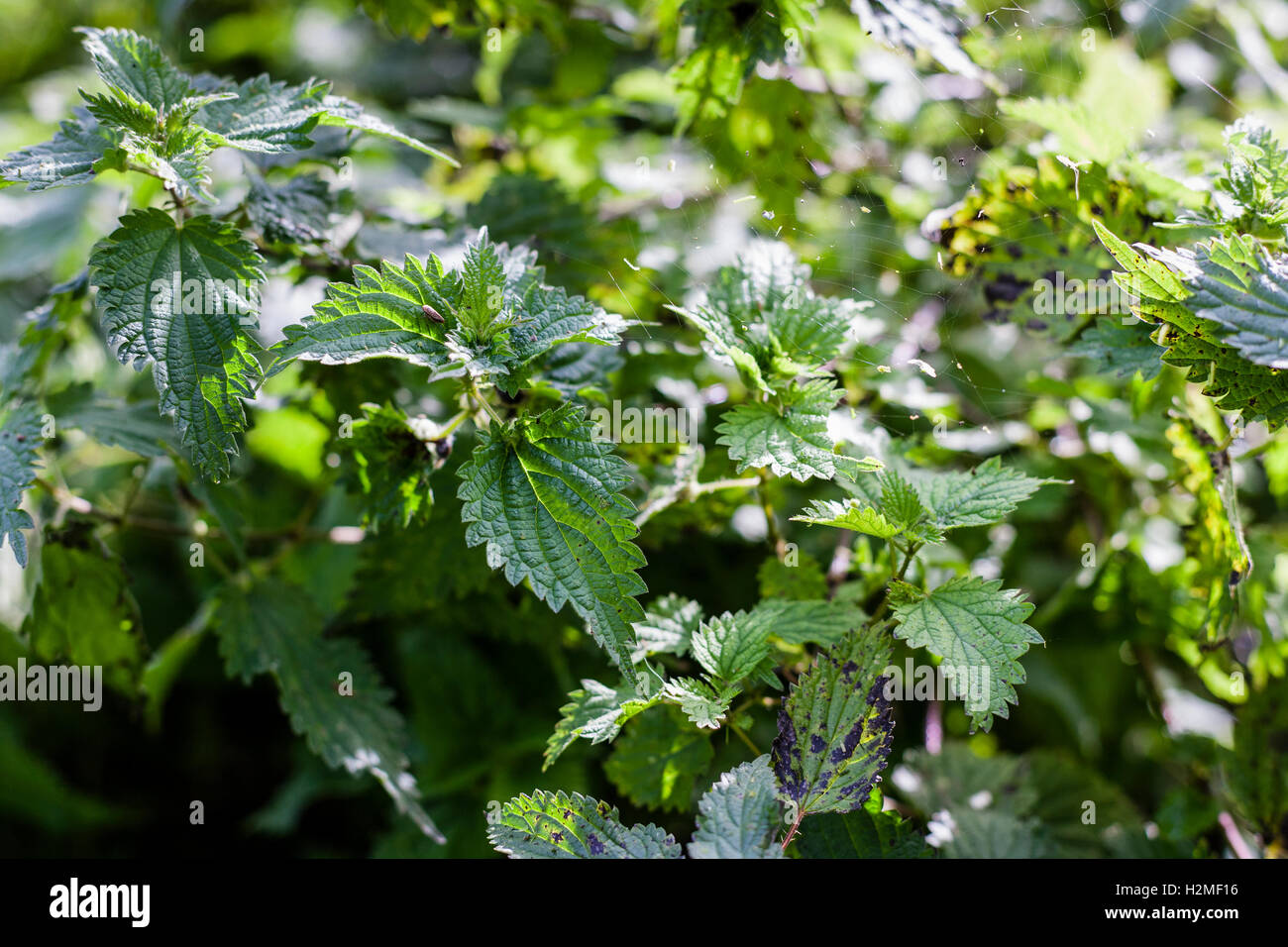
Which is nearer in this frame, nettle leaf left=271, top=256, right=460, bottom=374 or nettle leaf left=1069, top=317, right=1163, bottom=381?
nettle leaf left=271, top=256, right=460, bottom=374

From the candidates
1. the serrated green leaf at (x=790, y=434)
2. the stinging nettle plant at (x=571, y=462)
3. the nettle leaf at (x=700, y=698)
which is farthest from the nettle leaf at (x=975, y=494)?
the nettle leaf at (x=700, y=698)

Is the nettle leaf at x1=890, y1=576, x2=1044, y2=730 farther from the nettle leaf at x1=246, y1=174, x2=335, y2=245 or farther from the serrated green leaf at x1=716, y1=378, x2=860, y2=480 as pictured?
the nettle leaf at x1=246, y1=174, x2=335, y2=245

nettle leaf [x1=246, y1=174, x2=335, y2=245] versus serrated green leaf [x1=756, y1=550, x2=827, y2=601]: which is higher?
nettle leaf [x1=246, y1=174, x2=335, y2=245]

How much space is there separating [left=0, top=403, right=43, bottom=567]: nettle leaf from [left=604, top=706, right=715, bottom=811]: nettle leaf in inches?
25.0

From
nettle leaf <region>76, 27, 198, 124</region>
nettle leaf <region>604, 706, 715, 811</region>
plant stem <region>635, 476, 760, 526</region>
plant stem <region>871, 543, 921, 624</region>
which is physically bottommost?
nettle leaf <region>604, 706, 715, 811</region>

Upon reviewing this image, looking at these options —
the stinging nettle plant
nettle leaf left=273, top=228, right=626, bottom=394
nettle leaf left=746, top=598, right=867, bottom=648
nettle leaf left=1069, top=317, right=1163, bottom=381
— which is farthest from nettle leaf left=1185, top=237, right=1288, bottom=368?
nettle leaf left=273, top=228, right=626, bottom=394

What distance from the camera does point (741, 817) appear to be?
0.80m

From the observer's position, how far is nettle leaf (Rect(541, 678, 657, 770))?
2.65ft

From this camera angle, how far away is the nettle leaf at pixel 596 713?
0.81 m

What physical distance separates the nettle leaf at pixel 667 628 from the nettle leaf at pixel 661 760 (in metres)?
0.07

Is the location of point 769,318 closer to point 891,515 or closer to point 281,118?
point 891,515
